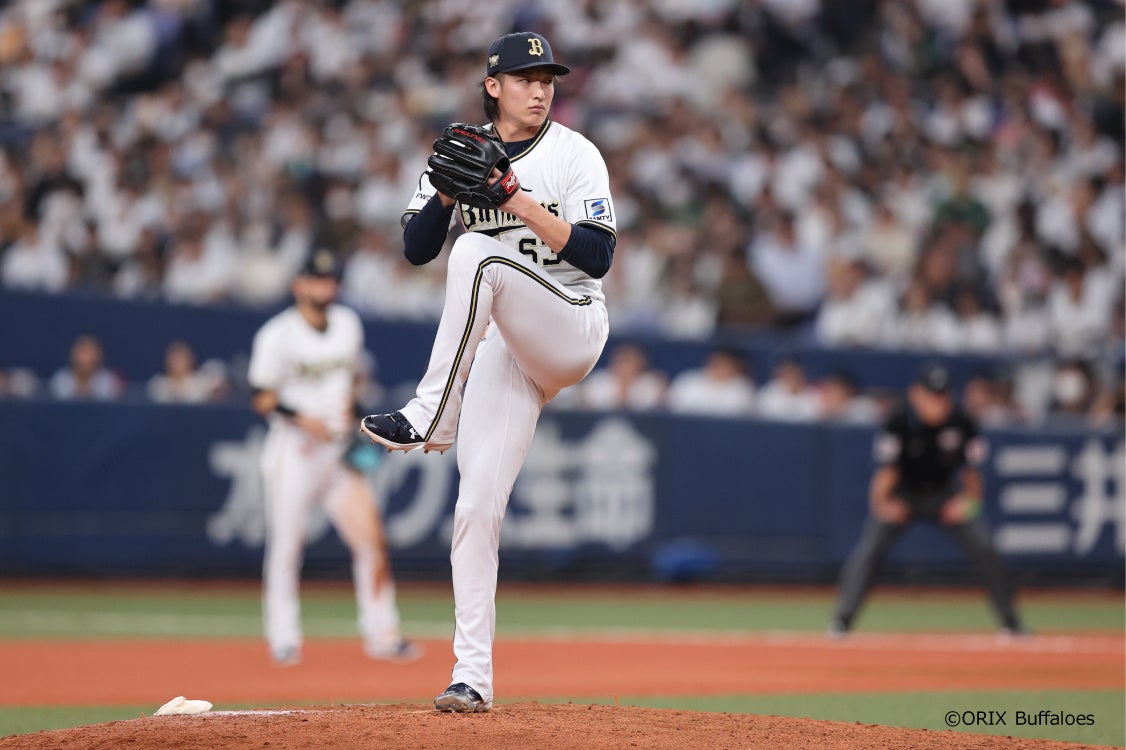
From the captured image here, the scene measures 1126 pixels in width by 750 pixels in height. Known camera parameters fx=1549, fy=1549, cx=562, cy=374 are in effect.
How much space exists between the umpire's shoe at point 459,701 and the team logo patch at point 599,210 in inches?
69.8

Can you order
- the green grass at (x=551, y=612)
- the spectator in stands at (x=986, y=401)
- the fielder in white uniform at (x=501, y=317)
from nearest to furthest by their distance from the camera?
the fielder in white uniform at (x=501, y=317)
the green grass at (x=551, y=612)
the spectator in stands at (x=986, y=401)

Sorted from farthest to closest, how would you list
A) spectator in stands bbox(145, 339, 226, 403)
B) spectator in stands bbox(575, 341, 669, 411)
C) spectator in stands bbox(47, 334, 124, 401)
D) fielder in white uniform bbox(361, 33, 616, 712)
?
1. spectator in stands bbox(575, 341, 669, 411)
2. spectator in stands bbox(145, 339, 226, 403)
3. spectator in stands bbox(47, 334, 124, 401)
4. fielder in white uniform bbox(361, 33, 616, 712)

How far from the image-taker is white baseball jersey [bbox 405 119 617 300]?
559 cm

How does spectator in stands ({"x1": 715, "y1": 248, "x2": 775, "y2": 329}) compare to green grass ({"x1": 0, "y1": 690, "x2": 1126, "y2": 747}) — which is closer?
green grass ({"x1": 0, "y1": 690, "x2": 1126, "y2": 747})

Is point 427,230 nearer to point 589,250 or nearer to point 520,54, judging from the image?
point 589,250

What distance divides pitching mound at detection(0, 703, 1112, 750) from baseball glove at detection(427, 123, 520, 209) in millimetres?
1809

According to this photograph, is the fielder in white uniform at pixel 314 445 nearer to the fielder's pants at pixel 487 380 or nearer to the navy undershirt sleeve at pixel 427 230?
the fielder's pants at pixel 487 380

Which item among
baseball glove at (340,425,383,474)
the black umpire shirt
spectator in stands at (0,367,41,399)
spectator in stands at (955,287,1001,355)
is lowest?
the black umpire shirt

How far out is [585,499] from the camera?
586 inches

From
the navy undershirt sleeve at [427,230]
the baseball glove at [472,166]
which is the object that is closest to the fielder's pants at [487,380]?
the navy undershirt sleeve at [427,230]

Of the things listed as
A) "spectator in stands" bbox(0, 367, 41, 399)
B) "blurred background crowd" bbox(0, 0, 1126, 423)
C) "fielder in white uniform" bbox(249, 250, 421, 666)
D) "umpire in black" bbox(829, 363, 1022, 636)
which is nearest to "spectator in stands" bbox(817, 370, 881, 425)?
"blurred background crowd" bbox(0, 0, 1126, 423)

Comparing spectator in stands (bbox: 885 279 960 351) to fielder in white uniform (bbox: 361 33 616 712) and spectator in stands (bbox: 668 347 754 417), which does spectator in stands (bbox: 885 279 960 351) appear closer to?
spectator in stands (bbox: 668 347 754 417)

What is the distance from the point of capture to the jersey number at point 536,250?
5.77m

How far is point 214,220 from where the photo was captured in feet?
52.5
